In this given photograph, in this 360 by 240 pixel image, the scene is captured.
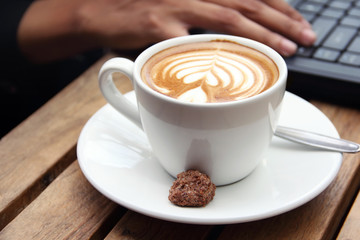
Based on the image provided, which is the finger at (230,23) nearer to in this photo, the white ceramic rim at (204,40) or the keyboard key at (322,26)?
the keyboard key at (322,26)

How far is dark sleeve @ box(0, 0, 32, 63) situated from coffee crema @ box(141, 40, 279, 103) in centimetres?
55

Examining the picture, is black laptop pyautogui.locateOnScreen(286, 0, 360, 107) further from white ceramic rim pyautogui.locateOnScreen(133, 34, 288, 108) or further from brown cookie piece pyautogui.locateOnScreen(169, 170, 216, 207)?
brown cookie piece pyautogui.locateOnScreen(169, 170, 216, 207)

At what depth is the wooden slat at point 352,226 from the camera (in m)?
0.51

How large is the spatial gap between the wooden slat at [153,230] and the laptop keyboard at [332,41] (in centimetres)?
38

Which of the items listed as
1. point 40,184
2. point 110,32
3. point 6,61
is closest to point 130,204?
point 40,184

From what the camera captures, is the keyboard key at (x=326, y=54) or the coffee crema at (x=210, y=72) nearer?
the coffee crema at (x=210, y=72)

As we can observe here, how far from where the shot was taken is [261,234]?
0.51 metres

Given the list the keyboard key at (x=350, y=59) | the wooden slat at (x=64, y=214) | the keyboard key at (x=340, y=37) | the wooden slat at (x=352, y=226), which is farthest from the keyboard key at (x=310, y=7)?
the wooden slat at (x=64, y=214)

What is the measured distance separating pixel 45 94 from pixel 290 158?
2.56 feet

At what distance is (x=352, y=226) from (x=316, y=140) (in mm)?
128

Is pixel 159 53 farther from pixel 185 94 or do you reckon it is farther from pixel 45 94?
pixel 45 94

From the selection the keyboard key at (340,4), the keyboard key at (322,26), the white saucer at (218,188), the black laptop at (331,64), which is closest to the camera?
the white saucer at (218,188)

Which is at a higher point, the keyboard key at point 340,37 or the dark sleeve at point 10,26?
the keyboard key at point 340,37

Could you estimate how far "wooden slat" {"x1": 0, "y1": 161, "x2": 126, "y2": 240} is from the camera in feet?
1.73
